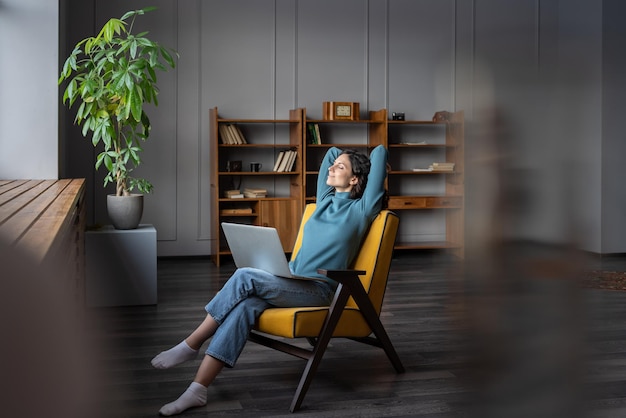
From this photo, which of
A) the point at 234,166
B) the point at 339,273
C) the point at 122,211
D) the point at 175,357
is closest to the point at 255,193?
the point at 234,166

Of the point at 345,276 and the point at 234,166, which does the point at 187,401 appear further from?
the point at 234,166

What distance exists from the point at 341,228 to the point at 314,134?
4.93m

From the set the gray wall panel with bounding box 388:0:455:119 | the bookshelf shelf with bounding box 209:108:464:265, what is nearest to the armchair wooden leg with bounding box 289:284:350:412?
the bookshelf shelf with bounding box 209:108:464:265

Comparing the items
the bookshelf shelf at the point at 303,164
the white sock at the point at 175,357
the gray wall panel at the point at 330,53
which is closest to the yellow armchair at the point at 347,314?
the white sock at the point at 175,357

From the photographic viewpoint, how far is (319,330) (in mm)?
3236

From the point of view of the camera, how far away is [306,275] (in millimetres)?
3475

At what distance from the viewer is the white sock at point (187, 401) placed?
9.90ft

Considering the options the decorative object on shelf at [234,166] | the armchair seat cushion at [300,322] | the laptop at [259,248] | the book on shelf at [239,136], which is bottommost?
the armchair seat cushion at [300,322]

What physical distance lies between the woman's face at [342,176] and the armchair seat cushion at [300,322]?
2.19ft

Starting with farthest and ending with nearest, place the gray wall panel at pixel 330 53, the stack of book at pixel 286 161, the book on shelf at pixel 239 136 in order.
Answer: the gray wall panel at pixel 330 53 → the stack of book at pixel 286 161 → the book on shelf at pixel 239 136

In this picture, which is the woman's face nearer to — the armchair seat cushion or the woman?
the woman

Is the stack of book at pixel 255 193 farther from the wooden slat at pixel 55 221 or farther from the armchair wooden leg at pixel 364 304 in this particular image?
the armchair wooden leg at pixel 364 304

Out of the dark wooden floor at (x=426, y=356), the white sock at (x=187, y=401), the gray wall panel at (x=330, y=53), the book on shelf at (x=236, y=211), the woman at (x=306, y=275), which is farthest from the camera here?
the gray wall panel at (x=330, y=53)

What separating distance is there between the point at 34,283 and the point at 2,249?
0.03 metres
